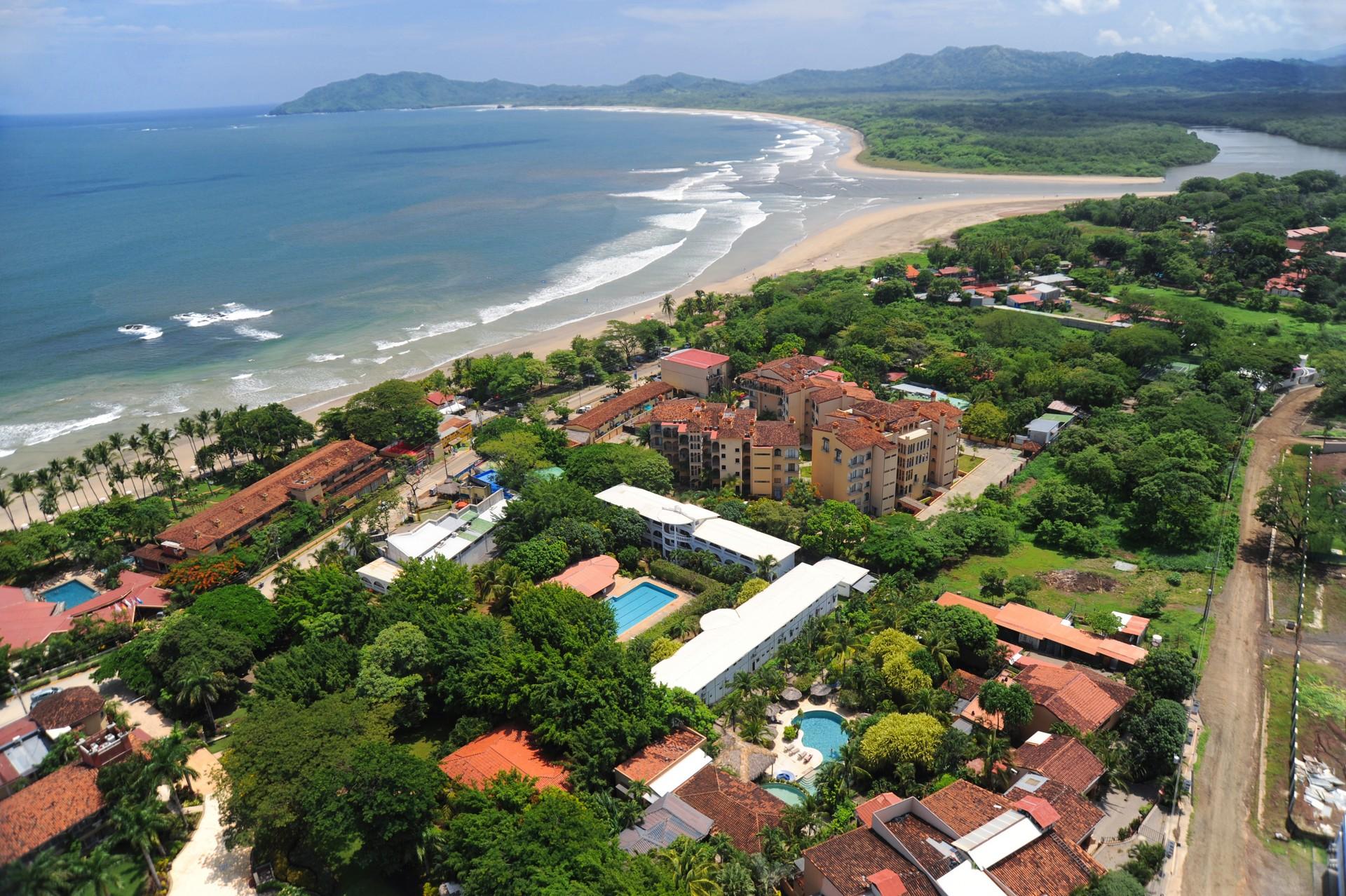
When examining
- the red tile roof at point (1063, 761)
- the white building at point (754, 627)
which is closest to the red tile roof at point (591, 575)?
the white building at point (754, 627)

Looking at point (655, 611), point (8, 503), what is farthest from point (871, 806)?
point (8, 503)

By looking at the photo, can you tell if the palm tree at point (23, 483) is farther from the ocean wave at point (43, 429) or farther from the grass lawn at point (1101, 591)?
the grass lawn at point (1101, 591)

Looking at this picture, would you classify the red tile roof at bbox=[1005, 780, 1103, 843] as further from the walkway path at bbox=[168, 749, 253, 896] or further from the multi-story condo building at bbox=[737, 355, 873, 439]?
the multi-story condo building at bbox=[737, 355, 873, 439]

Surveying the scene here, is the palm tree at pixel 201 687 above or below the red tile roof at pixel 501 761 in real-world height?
above

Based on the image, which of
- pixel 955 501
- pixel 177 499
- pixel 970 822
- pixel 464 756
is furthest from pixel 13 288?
pixel 970 822

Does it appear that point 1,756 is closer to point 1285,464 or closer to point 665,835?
point 665,835
